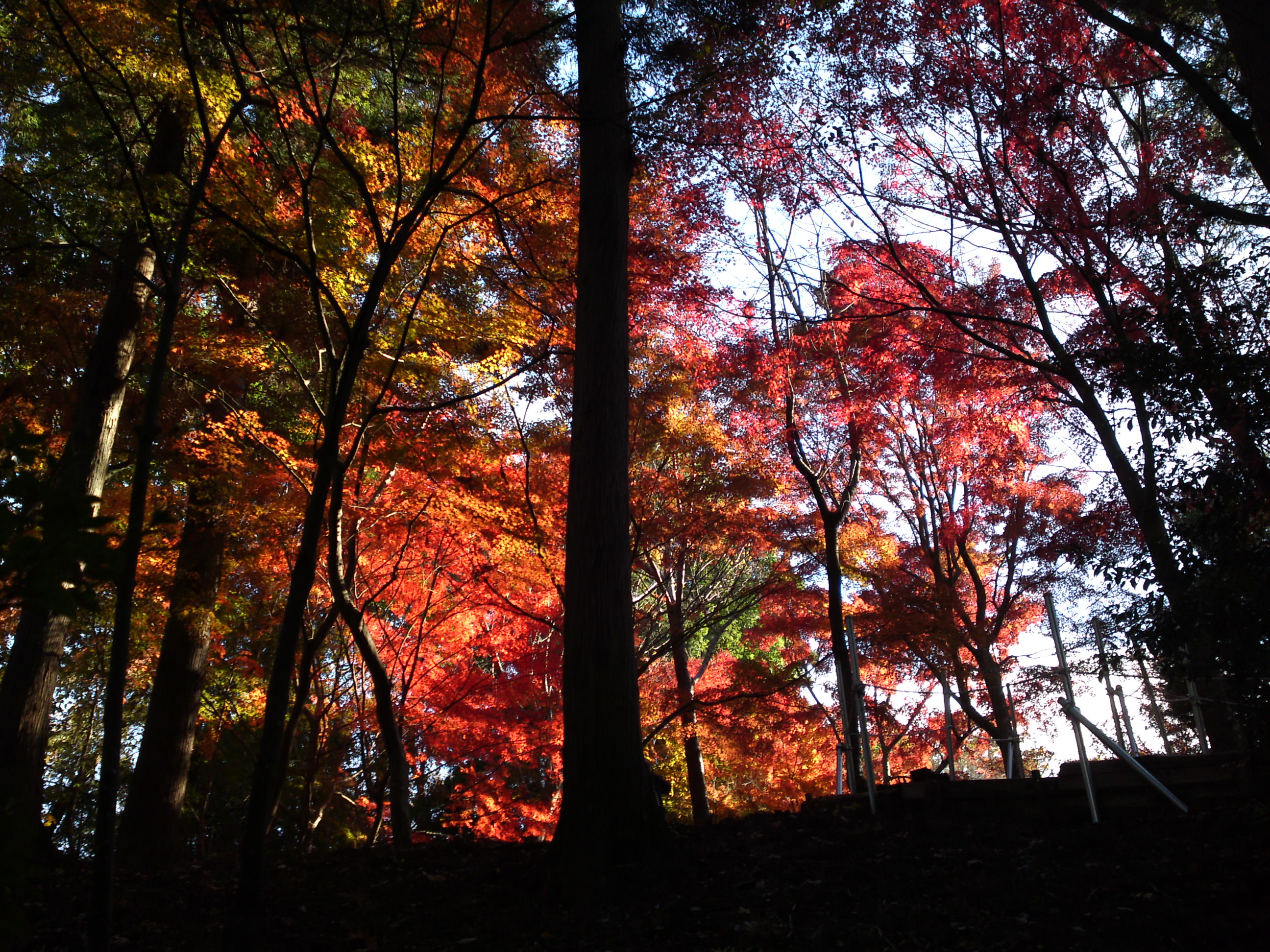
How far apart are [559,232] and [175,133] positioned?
376 cm

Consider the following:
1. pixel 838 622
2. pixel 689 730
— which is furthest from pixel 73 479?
pixel 689 730

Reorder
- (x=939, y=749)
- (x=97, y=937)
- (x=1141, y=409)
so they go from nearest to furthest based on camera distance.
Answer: (x=97, y=937) → (x=1141, y=409) → (x=939, y=749)

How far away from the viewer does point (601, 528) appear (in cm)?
488

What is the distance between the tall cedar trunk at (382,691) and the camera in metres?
6.98

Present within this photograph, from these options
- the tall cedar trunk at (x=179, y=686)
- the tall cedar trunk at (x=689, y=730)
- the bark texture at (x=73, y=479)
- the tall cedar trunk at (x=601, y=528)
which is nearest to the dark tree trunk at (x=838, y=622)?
the tall cedar trunk at (x=689, y=730)

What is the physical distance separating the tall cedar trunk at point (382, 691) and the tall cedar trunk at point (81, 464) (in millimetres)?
1918

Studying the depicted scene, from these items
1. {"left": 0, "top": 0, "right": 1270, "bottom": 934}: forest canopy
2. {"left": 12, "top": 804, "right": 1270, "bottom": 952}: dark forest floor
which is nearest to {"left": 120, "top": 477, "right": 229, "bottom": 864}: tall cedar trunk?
{"left": 0, "top": 0, "right": 1270, "bottom": 934}: forest canopy

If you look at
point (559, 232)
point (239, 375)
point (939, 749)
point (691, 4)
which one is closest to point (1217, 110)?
point (691, 4)

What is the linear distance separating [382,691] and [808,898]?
500 cm

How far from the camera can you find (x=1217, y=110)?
14.4 feet

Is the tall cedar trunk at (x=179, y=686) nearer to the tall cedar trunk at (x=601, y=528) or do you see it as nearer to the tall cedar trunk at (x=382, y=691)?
the tall cedar trunk at (x=382, y=691)

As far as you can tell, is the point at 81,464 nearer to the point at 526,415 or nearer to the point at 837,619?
the point at 526,415

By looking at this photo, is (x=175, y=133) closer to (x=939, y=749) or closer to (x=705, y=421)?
(x=705, y=421)

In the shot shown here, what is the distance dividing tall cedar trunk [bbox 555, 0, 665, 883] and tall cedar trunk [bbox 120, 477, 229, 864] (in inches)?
206
